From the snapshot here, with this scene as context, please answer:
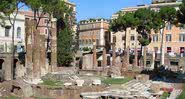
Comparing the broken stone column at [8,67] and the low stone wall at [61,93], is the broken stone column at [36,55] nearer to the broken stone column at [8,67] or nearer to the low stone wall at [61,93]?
the low stone wall at [61,93]

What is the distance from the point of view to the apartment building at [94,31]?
101 m

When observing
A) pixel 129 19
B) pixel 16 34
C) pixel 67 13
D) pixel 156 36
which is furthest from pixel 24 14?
pixel 156 36

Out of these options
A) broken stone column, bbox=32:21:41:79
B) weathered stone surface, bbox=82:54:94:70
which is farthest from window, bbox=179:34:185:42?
broken stone column, bbox=32:21:41:79

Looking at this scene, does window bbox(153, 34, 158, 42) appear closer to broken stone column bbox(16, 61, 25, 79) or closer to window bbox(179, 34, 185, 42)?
window bbox(179, 34, 185, 42)

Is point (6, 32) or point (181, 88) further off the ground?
point (6, 32)


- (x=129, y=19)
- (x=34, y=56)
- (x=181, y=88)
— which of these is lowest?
(x=181, y=88)

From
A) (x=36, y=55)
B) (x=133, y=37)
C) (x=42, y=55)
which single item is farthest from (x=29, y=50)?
(x=133, y=37)

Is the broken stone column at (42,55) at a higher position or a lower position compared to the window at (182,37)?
lower

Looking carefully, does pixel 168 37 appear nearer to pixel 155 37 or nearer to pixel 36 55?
pixel 155 37

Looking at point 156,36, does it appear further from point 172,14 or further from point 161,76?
point 161,76

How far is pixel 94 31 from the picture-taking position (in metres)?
103

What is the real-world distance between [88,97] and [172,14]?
3406cm

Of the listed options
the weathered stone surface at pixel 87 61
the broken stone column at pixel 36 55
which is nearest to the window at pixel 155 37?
the weathered stone surface at pixel 87 61

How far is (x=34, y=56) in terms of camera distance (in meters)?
41.9
